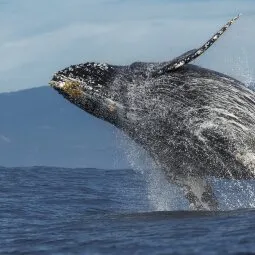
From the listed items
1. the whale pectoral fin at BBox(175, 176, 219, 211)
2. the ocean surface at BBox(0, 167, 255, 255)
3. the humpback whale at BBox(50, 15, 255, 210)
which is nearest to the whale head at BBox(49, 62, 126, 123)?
the humpback whale at BBox(50, 15, 255, 210)

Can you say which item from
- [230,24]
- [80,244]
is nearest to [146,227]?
[80,244]

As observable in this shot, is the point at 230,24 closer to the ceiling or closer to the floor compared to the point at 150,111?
closer to the ceiling

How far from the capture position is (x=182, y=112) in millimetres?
15695

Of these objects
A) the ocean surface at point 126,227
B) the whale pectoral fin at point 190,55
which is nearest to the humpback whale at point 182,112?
the whale pectoral fin at point 190,55

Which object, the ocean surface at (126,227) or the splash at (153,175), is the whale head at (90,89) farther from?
the ocean surface at (126,227)

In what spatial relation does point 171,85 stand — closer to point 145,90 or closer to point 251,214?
point 145,90

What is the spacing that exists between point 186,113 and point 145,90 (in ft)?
3.13

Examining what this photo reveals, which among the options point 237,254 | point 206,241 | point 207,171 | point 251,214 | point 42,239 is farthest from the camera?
point 207,171

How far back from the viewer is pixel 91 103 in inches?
648

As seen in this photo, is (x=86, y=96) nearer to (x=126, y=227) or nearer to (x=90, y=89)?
(x=90, y=89)

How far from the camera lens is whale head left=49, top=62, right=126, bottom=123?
53.6 ft

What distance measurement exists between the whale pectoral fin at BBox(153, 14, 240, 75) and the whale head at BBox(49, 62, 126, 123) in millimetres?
1111

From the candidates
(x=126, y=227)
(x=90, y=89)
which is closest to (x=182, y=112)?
(x=90, y=89)

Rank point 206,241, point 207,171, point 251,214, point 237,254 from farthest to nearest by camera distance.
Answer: point 207,171 < point 251,214 < point 206,241 < point 237,254
